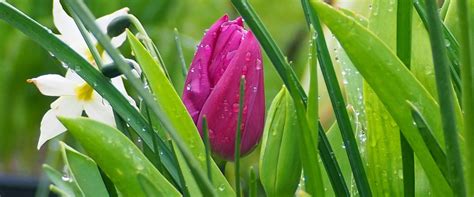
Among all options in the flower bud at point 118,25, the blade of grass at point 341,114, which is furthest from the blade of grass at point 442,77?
the flower bud at point 118,25

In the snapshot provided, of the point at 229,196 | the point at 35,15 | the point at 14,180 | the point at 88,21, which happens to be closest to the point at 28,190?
the point at 14,180

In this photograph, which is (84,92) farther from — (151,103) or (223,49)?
(151,103)

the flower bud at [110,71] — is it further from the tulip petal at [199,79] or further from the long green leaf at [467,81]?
the long green leaf at [467,81]

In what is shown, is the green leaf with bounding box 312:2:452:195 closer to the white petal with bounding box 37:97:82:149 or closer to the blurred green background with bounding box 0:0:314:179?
the white petal with bounding box 37:97:82:149

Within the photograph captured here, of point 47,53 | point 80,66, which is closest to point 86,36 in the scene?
point 80,66

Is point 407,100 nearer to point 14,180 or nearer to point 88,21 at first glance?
point 88,21

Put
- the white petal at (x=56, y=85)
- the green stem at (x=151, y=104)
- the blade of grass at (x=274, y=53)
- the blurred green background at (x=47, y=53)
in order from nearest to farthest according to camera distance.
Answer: the green stem at (x=151, y=104) < the blade of grass at (x=274, y=53) < the white petal at (x=56, y=85) < the blurred green background at (x=47, y=53)

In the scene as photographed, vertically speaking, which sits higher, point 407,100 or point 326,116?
point 407,100
